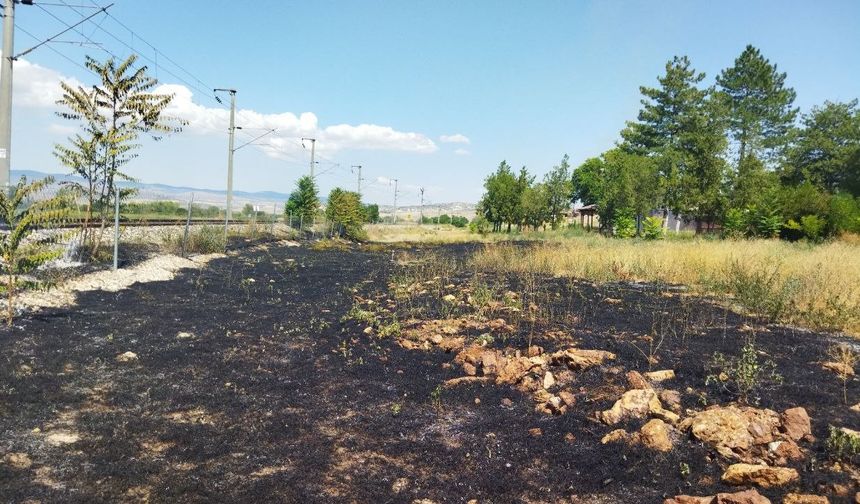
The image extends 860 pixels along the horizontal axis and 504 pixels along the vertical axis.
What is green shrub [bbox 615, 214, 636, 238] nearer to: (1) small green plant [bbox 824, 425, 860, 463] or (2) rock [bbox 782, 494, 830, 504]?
(1) small green plant [bbox 824, 425, 860, 463]

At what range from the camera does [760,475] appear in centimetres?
360

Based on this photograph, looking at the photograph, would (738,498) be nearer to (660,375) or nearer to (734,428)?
(734,428)

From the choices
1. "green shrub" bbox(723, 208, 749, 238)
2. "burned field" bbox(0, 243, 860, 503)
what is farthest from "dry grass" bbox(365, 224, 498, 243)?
"burned field" bbox(0, 243, 860, 503)

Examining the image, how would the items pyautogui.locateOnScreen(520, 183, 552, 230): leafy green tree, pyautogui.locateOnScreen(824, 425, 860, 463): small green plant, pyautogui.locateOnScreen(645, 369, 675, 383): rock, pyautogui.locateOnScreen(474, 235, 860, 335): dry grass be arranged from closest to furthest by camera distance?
pyautogui.locateOnScreen(824, 425, 860, 463): small green plant < pyautogui.locateOnScreen(645, 369, 675, 383): rock < pyautogui.locateOnScreen(474, 235, 860, 335): dry grass < pyautogui.locateOnScreen(520, 183, 552, 230): leafy green tree

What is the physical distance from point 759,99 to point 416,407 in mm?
51574

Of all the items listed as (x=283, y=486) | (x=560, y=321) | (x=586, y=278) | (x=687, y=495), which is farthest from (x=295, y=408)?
(x=586, y=278)

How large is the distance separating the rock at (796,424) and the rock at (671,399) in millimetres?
843

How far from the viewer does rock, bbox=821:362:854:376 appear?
5803mm

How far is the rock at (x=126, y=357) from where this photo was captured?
21.6 feet

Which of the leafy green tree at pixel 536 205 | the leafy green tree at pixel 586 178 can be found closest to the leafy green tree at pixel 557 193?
the leafy green tree at pixel 536 205

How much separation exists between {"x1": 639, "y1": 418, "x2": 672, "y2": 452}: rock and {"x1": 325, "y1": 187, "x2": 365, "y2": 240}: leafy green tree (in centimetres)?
3278

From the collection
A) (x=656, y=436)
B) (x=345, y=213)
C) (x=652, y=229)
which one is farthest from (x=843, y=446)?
(x=345, y=213)

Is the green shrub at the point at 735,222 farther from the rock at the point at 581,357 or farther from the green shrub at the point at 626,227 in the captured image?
the rock at the point at 581,357

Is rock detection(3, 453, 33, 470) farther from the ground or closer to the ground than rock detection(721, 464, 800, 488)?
closer to the ground
